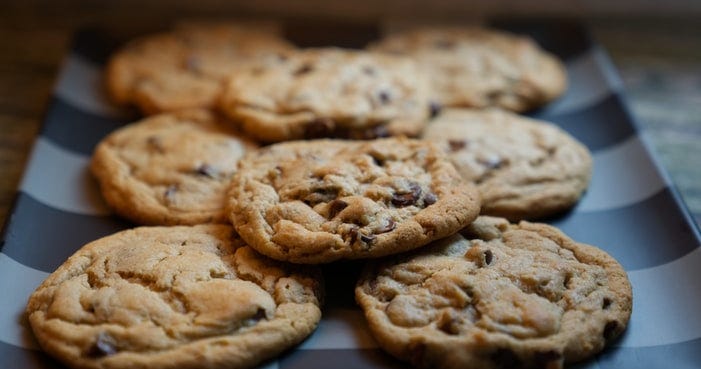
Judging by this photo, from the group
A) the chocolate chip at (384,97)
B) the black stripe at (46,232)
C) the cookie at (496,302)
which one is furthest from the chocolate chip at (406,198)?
the black stripe at (46,232)

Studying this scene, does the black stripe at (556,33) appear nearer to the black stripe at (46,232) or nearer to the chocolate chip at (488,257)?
the chocolate chip at (488,257)

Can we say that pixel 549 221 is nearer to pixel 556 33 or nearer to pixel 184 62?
pixel 556 33

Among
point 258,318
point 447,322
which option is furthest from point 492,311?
point 258,318

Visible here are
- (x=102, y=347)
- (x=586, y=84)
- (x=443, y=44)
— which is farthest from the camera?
(x=443, y=44)

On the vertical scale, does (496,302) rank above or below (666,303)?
above

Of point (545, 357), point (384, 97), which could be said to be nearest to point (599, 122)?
point (384, 97)

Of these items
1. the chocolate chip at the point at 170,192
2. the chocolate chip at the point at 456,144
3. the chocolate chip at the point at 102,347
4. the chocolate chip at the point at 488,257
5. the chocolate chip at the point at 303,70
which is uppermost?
the chocolate chip at the point at 303,70

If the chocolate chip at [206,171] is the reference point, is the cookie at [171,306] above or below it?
below
